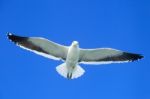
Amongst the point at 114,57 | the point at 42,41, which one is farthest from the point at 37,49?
the point at 114,57

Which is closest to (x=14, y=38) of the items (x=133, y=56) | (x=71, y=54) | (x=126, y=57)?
(x=71, y=54)

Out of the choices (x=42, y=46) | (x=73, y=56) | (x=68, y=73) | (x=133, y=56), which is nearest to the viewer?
(x=68, y=73)

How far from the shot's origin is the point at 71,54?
16.1 m

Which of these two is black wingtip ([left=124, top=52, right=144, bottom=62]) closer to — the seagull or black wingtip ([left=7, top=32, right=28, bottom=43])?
the seagull

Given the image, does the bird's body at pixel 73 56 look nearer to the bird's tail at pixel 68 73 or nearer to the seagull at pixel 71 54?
the seagull at pixel 71 54

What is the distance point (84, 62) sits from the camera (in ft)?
53.8

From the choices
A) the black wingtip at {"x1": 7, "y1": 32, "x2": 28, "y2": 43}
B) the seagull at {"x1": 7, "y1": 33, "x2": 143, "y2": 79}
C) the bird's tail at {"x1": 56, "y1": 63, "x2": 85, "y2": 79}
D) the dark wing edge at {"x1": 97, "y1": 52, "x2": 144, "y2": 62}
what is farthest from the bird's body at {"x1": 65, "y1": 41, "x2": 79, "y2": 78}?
the black wingtip at {"x1": 7, "y1": 32, "x2": 28, "y2": 43}

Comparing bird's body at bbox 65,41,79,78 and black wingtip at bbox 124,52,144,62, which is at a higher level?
black wingtip at bbox 124,52,144,62

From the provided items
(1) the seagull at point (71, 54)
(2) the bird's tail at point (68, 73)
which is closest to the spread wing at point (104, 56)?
(1) the seagull at point (71, 54)

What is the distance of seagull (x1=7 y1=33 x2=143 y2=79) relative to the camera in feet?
52.2

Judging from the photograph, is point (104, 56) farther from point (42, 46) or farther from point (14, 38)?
point (14, 38)

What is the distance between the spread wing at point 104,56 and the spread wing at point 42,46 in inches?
15.9

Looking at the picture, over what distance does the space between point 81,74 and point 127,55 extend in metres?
1.11

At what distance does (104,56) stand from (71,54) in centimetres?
77
